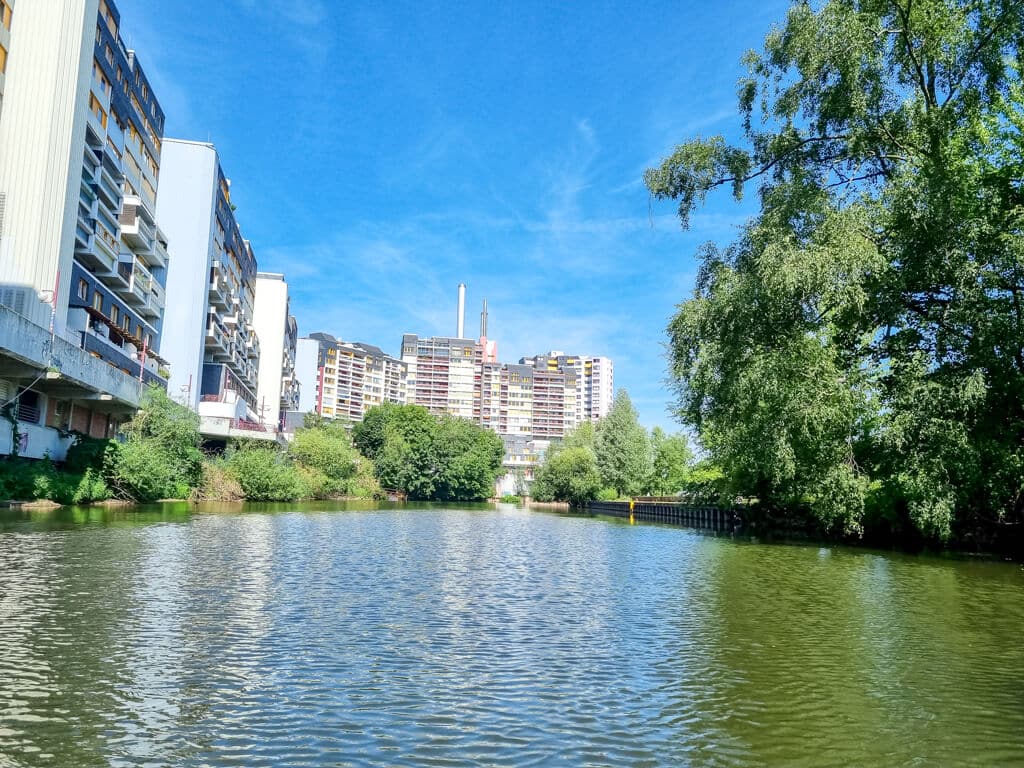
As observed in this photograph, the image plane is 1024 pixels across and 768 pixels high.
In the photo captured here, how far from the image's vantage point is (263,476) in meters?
74.5

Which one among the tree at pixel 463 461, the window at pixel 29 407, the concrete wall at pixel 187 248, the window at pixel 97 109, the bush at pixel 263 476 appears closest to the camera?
the window at pixel 29 407

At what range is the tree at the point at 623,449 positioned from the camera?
359ft

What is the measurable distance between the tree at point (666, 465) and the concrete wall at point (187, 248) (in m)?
56.7

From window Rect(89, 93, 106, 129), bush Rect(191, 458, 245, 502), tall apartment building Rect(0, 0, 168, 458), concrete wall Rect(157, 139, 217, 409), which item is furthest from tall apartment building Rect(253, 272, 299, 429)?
window Rect(89, 93, 106, 129)

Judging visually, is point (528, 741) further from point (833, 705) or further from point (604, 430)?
point (604, 430)

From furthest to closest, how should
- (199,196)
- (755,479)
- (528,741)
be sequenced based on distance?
(199,196) → (755,479) → (528,741)

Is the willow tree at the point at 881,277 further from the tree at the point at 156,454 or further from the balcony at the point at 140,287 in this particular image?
the balcony at the point at 140,287

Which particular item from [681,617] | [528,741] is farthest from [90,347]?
[528,741]

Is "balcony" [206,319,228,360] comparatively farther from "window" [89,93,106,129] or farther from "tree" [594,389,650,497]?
"tree" [594,389,650,497]

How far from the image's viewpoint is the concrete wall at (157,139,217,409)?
80.7m

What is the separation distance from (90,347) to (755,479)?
44.5 meters

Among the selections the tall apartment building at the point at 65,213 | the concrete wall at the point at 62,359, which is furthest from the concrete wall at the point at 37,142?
the concrete wall at the point at 62,359

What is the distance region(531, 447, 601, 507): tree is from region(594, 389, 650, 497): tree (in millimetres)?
2455

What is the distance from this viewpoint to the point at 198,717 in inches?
326
